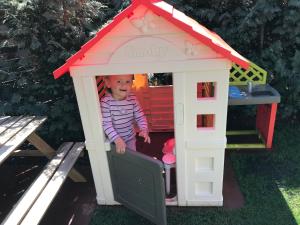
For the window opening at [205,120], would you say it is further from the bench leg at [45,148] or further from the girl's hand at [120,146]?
the bench leg at [45,148]

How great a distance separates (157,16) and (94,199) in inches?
87.7

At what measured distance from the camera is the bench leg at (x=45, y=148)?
348 centimetres

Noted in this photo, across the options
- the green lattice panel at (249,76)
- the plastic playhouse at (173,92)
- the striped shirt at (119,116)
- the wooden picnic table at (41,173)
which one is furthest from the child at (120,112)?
the green lattice panel at (249,76)

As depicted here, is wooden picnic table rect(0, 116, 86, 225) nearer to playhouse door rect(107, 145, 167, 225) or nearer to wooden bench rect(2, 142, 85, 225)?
wooden bench rect(2, 142, 85, 225)

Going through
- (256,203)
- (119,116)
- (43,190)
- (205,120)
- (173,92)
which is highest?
(173,92)

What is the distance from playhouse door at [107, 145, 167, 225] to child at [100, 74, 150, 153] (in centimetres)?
16

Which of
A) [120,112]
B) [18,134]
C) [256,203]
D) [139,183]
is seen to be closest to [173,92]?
[120,112]

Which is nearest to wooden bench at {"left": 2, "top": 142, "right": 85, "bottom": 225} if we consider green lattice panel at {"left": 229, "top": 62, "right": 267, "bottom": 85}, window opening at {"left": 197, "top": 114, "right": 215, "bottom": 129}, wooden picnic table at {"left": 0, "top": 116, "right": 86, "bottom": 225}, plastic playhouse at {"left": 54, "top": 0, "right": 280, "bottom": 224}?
wooden picnic table at {"left": 0, "top": 116, "right": 86, "bottom": 225}

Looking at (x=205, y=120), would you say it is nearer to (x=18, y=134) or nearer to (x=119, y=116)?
(x=119, y=116)

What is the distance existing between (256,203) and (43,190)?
2.25 m

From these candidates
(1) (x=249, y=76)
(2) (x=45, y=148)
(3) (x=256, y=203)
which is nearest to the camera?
(3) (x=256, y=203)

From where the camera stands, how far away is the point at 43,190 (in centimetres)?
279

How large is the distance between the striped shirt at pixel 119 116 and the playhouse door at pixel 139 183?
0.71 feet

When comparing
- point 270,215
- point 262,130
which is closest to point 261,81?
point 262,130
